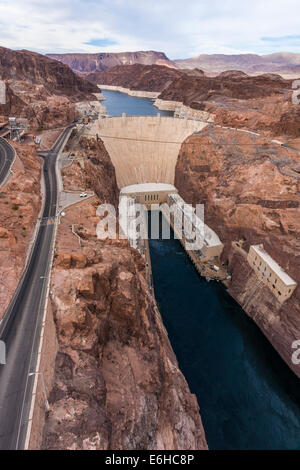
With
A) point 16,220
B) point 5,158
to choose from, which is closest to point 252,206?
point 16,220

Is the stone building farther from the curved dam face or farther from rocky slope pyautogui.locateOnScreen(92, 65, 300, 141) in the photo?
the curved dam face

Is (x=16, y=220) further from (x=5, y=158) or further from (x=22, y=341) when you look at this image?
(x=5, y=158)

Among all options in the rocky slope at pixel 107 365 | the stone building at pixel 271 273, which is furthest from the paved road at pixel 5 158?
the stone building at pixel 271 273

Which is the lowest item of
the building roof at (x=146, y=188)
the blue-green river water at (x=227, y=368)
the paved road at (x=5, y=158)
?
the blue-green river water at (x=227, y=368)

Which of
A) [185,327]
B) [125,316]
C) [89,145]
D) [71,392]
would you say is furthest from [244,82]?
[71,392]

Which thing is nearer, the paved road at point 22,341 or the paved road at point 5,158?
the paved road at point 22,341

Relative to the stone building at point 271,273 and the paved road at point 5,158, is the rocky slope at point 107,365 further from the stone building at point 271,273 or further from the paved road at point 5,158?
the stone building at point 271,273
